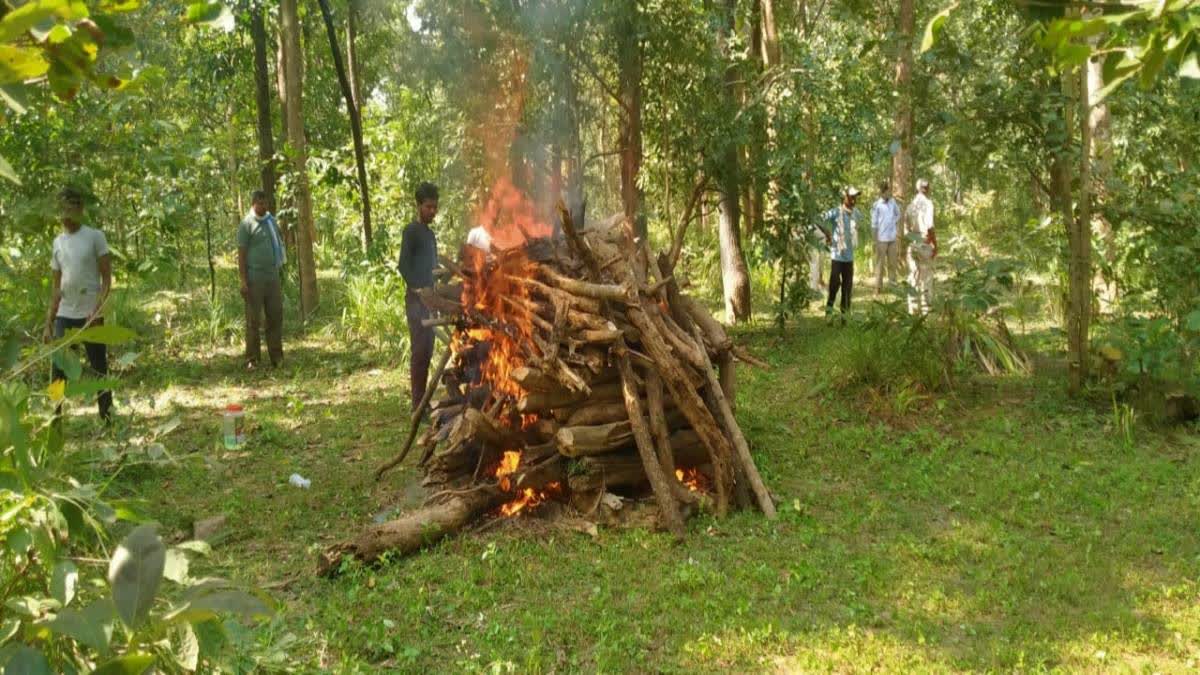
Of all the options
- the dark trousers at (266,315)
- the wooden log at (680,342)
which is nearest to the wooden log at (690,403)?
the wooden log at (680,342)

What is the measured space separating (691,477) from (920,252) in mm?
6055

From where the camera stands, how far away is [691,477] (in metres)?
7.08

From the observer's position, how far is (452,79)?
41.0 feet

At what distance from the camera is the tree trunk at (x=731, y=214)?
39.8 ft

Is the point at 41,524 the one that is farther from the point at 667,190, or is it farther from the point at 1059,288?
the point at 1059,288

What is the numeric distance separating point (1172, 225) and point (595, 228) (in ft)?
16.8

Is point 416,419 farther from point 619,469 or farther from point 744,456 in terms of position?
point 744,456

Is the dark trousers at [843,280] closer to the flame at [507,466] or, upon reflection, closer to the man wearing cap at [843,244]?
the man wearing cap at [843,244]

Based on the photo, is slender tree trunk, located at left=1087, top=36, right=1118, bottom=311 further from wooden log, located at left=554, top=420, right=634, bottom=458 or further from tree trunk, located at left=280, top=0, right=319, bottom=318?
tree trunk, located at left=280, top=0, right=319, bottom=318

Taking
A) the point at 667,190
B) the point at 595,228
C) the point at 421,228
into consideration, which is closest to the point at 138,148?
the point at 421,228

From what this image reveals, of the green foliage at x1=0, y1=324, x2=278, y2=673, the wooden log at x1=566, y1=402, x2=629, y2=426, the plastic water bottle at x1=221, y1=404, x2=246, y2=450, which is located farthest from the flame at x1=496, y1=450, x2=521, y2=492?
the green foliage at x1=0, y1=324, x2=278, y2=673

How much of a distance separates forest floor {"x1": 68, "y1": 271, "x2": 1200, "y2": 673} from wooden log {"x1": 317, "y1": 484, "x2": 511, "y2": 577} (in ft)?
0.41

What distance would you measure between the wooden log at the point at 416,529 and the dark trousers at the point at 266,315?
5.91m

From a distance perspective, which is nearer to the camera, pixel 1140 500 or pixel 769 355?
pixel 1140 500
